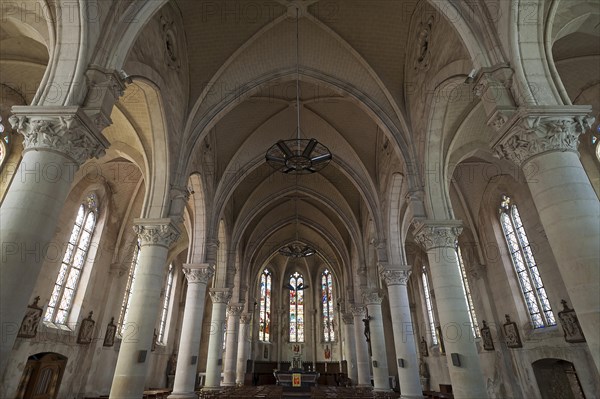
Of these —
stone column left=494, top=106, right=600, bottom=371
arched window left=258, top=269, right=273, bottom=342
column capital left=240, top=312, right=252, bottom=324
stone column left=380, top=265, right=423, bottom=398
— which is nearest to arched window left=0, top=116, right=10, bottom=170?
stone column left=380, top=265, right=423, bottom=398

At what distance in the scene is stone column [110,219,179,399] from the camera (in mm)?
8402

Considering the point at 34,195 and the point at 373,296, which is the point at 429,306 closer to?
the point at 373,296

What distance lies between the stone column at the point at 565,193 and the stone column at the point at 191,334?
11834 millimetres

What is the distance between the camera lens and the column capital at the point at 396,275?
1381 cm

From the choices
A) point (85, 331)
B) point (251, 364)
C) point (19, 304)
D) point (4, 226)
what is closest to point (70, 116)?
point (4, 226)

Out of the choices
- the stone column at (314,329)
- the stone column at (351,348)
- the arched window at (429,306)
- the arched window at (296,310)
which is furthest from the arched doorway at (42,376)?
the stone column at (314,329)

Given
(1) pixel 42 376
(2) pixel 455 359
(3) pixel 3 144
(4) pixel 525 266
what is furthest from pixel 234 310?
(4) pixel 525 266

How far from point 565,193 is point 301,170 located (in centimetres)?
705

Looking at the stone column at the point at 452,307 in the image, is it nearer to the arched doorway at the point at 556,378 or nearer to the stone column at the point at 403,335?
the stone column at the point at 403,335

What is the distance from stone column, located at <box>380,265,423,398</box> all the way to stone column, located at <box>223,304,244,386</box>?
36.4 feet

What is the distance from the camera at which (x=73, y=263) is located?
1444 centimetres

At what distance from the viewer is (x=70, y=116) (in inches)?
229

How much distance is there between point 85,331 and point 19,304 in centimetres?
1140

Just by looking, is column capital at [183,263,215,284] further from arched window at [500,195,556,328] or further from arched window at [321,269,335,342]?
arched window at [321,269,335,342]
